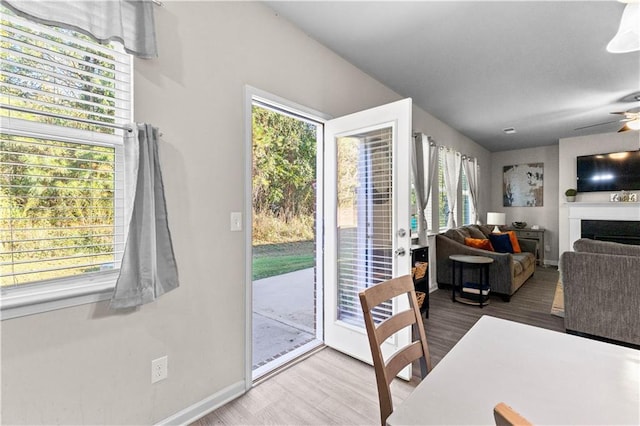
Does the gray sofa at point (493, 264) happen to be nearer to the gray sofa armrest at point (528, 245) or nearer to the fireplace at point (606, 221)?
the gray sofa armrest at point (528, 245)

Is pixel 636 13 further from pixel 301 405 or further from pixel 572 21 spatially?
pixel 301 405

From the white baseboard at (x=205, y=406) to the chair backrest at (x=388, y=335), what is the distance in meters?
1.25

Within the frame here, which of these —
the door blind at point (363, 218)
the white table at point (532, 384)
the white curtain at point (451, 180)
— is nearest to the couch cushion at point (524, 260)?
the white curtain at point (451, 180)

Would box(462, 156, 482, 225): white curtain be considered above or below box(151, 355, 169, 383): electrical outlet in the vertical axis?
above

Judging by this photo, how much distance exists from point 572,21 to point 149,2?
2.98 meters

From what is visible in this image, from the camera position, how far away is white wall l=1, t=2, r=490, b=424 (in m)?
1.28

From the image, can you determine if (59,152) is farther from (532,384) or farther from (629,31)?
(629,31)

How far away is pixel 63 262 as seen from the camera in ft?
4.44

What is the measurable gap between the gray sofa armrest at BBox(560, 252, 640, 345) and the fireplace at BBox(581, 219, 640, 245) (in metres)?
3.61

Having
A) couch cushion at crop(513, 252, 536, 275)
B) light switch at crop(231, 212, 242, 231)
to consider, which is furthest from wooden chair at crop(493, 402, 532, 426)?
couch cushion at crop(513, 252, 536, 275)

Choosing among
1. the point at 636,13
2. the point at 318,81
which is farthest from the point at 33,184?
the point at 636,13

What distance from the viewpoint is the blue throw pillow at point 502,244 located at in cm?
541

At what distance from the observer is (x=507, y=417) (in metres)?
0.36

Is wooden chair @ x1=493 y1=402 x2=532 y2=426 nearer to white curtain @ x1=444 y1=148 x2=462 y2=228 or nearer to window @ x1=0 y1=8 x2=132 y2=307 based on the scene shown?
window @ x1=0 y1=8 x2=132 y2=307
